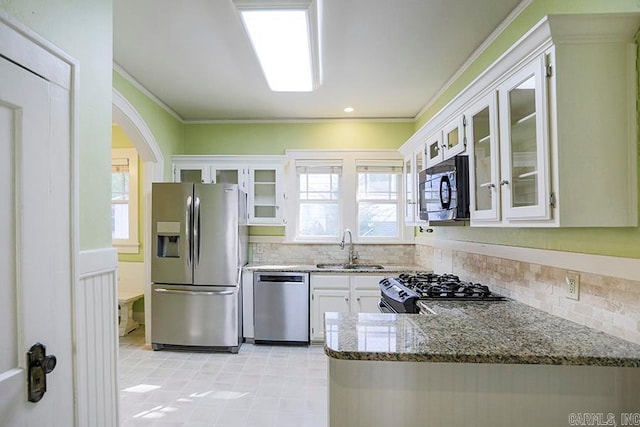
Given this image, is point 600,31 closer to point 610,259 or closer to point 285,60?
point 610,259

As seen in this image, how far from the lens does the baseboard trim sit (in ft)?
4.60

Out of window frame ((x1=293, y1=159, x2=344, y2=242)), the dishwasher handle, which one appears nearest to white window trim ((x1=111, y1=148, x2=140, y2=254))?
the dishwasher handle

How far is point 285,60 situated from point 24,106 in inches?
77.4

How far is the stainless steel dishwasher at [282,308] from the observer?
3729 millimetres

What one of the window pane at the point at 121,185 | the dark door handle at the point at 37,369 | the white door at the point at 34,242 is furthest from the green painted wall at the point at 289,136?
the dark door handle at the point at 37,369

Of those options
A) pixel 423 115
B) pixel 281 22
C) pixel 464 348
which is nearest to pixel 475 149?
pixel 464 348

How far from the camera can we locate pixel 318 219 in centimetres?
438

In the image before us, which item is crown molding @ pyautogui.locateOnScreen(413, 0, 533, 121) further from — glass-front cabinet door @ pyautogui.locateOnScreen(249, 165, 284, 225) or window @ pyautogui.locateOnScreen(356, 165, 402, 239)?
glass-front cabinet door @ pyautogui.locateOnScreen(249, 165, 284, 225)

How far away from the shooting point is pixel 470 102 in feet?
7.15

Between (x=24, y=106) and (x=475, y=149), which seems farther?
(x=475, y=149)

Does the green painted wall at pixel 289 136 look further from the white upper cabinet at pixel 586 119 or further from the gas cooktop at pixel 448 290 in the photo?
the white upper cabinet at pixel 586 119

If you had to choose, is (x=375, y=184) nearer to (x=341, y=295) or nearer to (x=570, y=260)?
(x=341, y=295)

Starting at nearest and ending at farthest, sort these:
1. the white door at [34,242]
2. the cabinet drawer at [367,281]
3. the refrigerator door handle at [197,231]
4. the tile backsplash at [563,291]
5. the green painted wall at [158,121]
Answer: the white door at [34,242], the tile backsplash at [563,291], the green painted wall at [158,121], the refrigerator door handle at [197,231], the cabinet drawer at [367,281]

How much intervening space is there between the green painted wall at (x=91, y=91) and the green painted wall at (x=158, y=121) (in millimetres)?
1679
